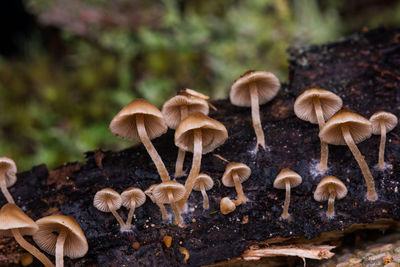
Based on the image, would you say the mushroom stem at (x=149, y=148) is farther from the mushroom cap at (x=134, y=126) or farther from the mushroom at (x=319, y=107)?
the mushroom at (x=319, y=107)

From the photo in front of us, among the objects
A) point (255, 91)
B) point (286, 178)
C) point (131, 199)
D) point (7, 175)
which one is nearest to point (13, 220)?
point (131, 199)

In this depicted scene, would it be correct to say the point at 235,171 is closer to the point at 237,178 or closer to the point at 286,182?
the point at 237,178

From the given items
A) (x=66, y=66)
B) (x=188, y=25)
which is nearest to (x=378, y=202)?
(x=188, y=25)

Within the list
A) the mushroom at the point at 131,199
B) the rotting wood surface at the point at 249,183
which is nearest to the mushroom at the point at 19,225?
Result: the rotting wood surface at the point at 249,183

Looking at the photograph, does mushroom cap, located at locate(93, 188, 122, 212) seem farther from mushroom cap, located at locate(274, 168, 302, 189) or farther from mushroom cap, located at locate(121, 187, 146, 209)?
mushroom cap, located at locate(274, 168, 302, 189)

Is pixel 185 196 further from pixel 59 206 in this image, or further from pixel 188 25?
pixel 188 25

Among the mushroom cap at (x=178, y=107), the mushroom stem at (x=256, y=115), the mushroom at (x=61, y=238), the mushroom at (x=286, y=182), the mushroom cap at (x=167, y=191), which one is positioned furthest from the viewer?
the mushroom stem at (x=256, y=115)
